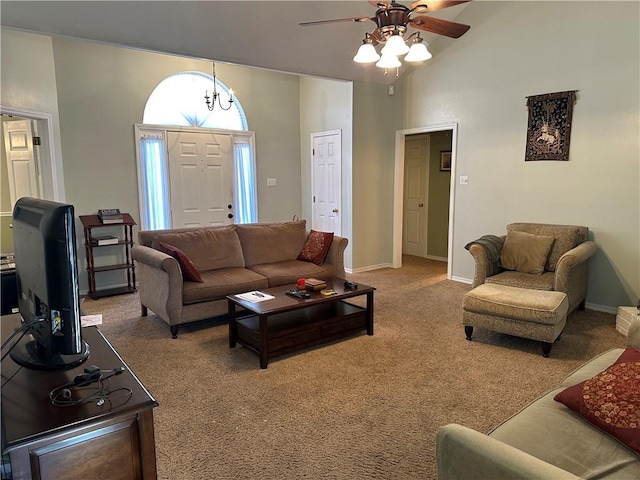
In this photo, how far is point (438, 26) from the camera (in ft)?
10.5

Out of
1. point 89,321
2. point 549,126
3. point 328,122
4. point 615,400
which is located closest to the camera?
point 615,400

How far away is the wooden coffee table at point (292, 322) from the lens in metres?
3.20

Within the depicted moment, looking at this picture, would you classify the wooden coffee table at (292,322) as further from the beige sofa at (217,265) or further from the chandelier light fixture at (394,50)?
the chandelier light fixture at (394,50)

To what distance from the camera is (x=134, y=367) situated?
3.21 meters

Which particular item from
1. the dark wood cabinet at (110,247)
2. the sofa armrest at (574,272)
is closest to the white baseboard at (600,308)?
the sofa armrest at (574,272)

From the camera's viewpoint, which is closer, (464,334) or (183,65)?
(464,334)

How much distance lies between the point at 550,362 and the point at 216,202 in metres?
4.66

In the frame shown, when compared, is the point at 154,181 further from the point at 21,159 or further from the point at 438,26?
the point at 438,26

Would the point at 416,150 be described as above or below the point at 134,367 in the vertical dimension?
above

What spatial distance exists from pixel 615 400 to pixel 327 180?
526 cm

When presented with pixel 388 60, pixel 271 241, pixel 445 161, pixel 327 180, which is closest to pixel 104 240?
pixel 271 241

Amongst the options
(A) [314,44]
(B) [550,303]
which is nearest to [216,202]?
(A) [314,44]

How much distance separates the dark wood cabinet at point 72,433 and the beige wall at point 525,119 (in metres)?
4.63

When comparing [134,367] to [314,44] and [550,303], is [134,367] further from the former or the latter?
[314,44]
